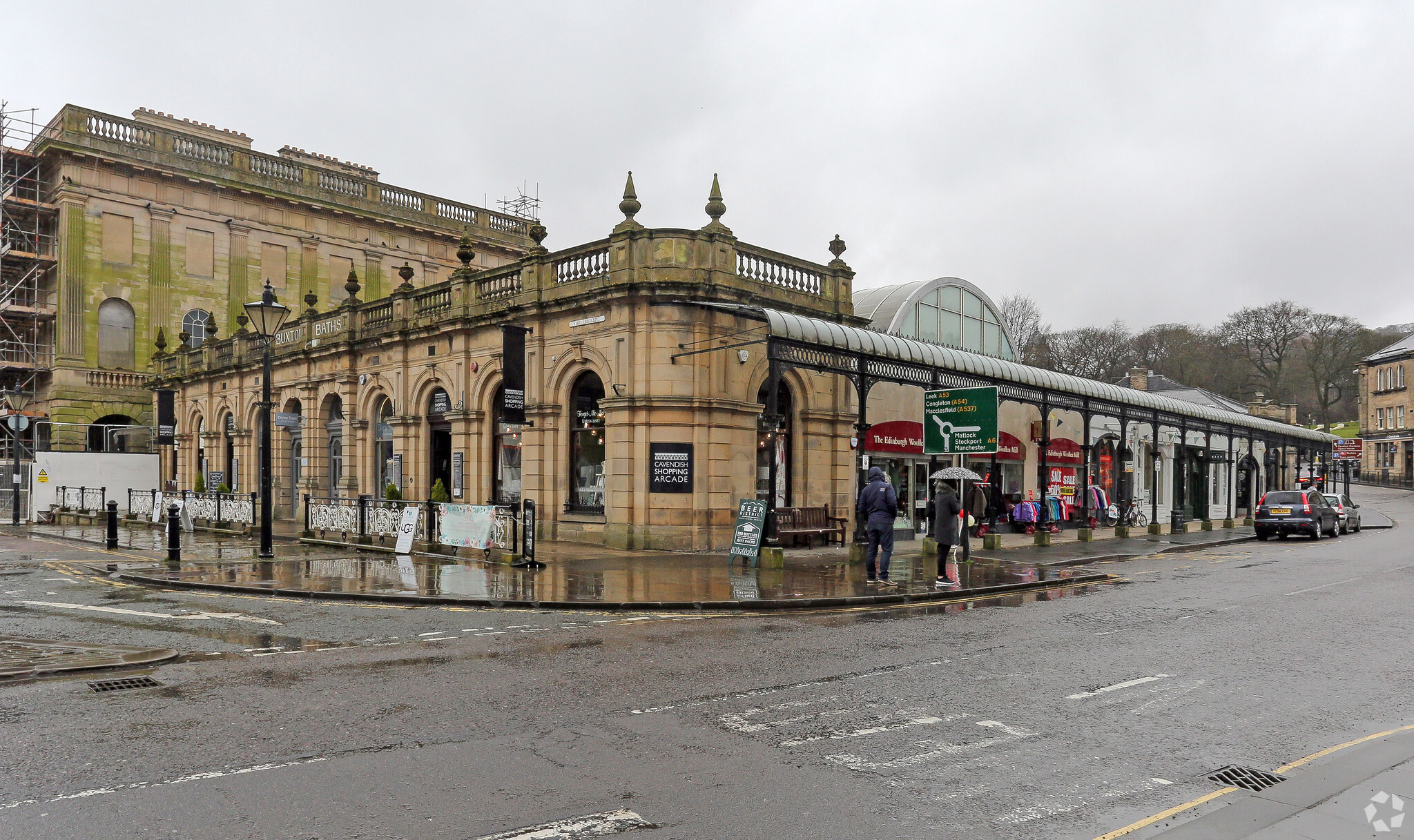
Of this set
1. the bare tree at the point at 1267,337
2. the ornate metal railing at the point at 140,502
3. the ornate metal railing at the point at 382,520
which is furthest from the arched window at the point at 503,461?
the bare tree at the point at 1267,337

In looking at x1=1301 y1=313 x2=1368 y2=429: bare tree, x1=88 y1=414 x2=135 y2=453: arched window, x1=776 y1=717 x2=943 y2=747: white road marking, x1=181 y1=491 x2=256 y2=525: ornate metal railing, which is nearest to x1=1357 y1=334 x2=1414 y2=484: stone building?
x1=1301 y1=313 x2=1368 y2=429: bare tree

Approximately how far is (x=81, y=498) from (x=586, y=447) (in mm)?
22563

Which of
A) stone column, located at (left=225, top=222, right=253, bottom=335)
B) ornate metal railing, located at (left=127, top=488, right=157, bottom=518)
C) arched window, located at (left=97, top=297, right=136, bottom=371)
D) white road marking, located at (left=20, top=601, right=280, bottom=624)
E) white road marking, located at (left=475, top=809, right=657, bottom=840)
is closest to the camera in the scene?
white road marking, located at (left=475, top=809, right=657, bottom=840)

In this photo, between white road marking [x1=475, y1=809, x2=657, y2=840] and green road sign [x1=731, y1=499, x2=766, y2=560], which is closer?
white road marking [x1=475, y1=809, x2=657, y2=840]

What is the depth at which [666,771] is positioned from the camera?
5.66 metres

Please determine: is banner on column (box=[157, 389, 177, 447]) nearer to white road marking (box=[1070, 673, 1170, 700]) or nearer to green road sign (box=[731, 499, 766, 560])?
green road sign (box=[731, 499, 766, 560])

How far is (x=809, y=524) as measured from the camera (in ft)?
73.7

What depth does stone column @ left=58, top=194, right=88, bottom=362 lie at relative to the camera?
40469 mm


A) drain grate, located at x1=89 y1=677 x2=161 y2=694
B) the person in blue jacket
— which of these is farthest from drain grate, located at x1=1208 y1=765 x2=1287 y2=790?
the person in blue jacket

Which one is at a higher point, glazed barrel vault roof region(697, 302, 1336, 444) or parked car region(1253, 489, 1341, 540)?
glazed barrel vault roof region(697, 302, 1336, 444)

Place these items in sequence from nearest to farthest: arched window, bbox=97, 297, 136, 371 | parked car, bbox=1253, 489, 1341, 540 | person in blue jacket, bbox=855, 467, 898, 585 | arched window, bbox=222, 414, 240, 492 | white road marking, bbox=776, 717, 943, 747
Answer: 1. white road marking, bbox=776, 717, 943, 747
2. person in blue jacket, bbox=855, 467, 898, 585
3. parked car, bbox=1253, 489, 1341, 540
4. arched window, bbox=222, 414, 240, 492
5. arched window, bbox=97, 297, 136, 371

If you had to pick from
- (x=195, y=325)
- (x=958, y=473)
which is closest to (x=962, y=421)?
(x=958, y=473)

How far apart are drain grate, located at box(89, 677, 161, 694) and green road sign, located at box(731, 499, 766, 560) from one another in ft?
37.0

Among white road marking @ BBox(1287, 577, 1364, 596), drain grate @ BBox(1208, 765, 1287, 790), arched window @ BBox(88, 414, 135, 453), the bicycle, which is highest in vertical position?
arched window @ BBox(88, 414, 135, 453)
